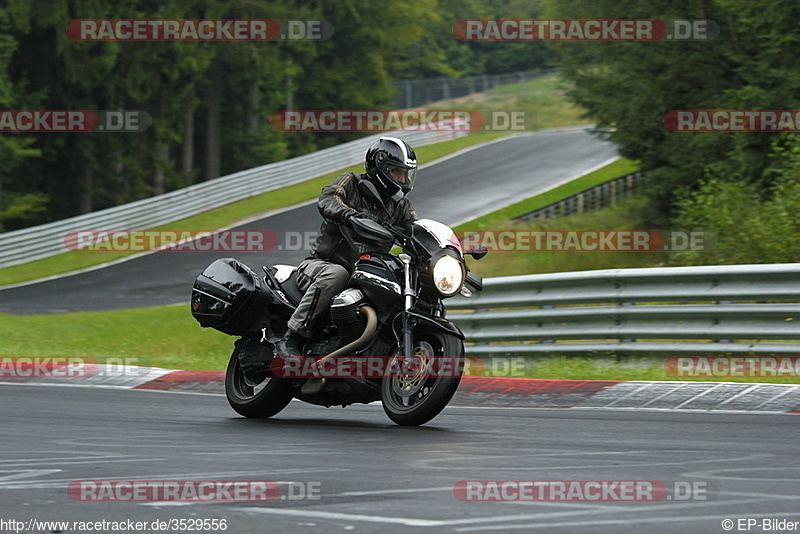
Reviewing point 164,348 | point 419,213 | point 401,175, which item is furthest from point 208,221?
point 401,175

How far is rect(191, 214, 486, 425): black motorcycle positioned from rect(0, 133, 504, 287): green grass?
71.3ft

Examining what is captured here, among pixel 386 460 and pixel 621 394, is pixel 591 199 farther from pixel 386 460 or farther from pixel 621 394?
pixel 386 460

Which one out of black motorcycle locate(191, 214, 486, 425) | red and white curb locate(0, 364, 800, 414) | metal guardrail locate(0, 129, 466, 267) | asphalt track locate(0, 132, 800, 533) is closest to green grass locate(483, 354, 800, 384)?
red and white curb locate(0, 364, 800, 414)

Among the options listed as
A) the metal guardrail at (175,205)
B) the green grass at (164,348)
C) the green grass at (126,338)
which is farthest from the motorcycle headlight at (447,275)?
the metal guardrail at (175,205)

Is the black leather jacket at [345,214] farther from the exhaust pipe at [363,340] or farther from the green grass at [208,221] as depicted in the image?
the green grass at [208,221]

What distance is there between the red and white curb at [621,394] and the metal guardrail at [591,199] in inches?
791

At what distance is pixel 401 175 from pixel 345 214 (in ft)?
1.63

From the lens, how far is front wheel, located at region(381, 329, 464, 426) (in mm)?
7895

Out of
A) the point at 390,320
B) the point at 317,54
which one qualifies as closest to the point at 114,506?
the point at 390,320

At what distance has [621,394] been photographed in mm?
10031

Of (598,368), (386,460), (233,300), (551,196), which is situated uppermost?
(551,196)

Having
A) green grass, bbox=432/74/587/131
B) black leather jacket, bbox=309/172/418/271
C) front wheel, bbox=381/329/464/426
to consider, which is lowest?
front wheel, bbox=381/329/464/426

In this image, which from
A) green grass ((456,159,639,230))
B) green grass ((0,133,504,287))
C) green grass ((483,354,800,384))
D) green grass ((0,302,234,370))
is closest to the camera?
green grass ((483,354,800,384))

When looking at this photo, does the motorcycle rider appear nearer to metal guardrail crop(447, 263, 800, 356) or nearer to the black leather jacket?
the black leather jacket
